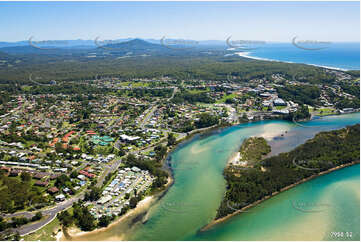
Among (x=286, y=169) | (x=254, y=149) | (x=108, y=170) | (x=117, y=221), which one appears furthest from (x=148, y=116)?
(x=117, y=221)

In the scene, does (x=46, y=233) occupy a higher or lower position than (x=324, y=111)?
lower

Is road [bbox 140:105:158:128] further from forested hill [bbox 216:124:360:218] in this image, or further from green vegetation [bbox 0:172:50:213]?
green vegetation [bbox 0:172:50:213]

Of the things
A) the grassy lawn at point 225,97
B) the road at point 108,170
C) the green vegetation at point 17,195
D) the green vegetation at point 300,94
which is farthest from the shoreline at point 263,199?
the grassy lawn at point 225,97

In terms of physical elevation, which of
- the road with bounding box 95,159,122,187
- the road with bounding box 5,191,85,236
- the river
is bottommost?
the river

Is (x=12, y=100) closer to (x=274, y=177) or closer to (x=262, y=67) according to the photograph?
(x=274, y=177)

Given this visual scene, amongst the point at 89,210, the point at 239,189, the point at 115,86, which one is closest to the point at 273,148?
the point at 239,189

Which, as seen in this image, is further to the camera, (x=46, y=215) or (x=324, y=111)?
(x=324, y=111)

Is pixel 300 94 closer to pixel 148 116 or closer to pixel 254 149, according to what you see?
pixel 254 149

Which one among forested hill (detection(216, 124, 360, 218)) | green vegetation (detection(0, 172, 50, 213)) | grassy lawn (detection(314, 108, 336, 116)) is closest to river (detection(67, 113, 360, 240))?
forested hill (detection(216, 124, 360, 218))
